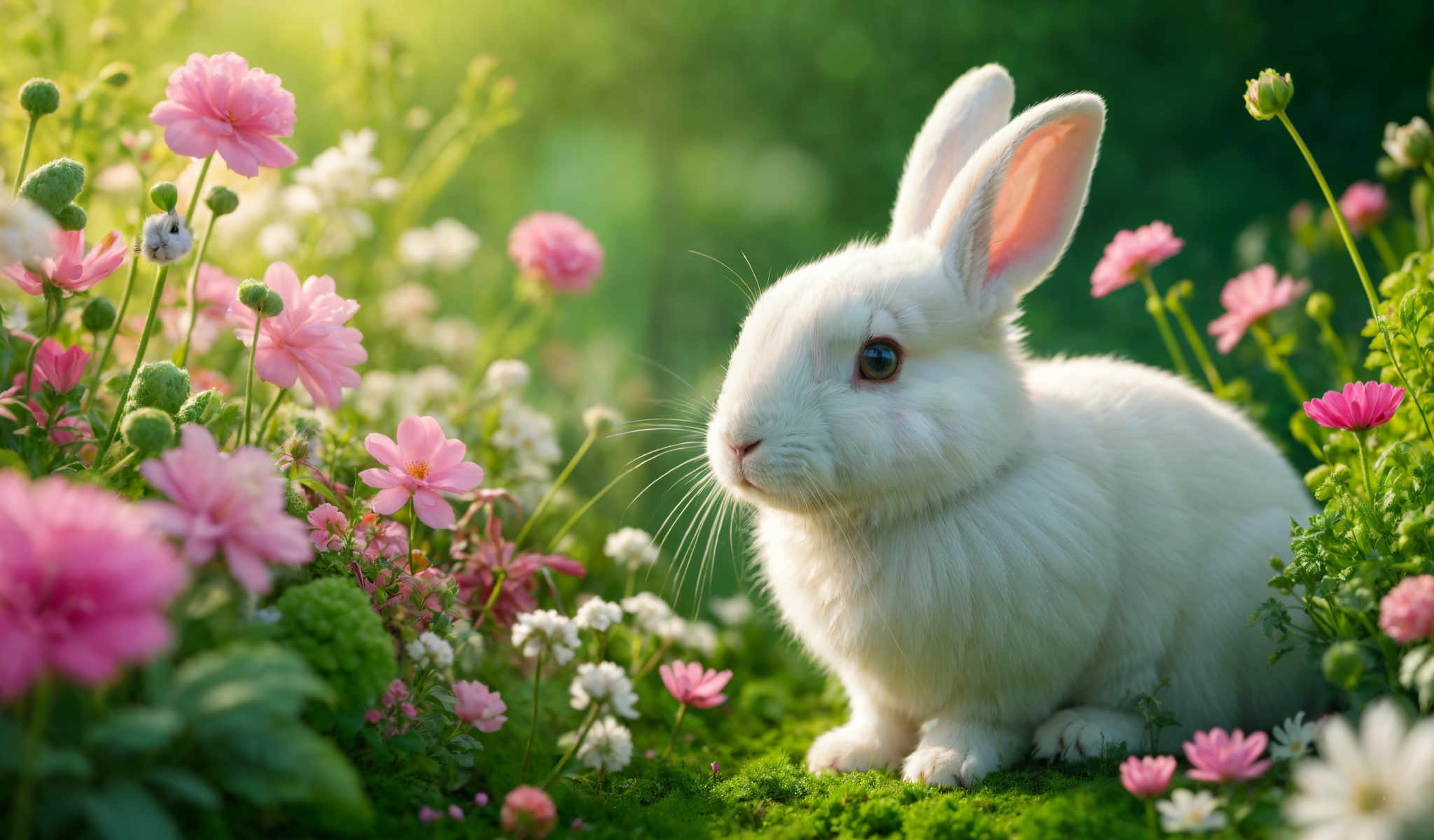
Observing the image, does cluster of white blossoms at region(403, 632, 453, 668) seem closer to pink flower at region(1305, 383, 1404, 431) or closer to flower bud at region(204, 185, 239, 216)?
flower bud at region(204, 185, 239, 216)

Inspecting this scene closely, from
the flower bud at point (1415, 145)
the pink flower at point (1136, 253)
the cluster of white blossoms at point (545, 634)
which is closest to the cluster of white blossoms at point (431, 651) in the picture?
the cluster of white blossoms at point (545, 634)

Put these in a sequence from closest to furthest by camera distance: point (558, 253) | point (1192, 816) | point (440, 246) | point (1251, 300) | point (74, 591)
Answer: point (74, 591)
point (1192, 816)
point (1251, 300)
point (558, 253)
point (440, 246)

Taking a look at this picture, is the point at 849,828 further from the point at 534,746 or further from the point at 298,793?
the point at 298,793

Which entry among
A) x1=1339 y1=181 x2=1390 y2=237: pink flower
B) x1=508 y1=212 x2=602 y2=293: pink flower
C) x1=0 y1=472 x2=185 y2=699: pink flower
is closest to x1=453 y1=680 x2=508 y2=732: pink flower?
x1=0 y1=472 x2=185 y2=699: pink flower

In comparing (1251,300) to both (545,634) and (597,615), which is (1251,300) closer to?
(597,615)

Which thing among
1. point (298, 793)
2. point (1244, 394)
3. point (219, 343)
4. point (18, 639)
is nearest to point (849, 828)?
point (298, 793)

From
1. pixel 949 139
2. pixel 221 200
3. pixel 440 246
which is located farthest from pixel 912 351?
pixel 440 246
